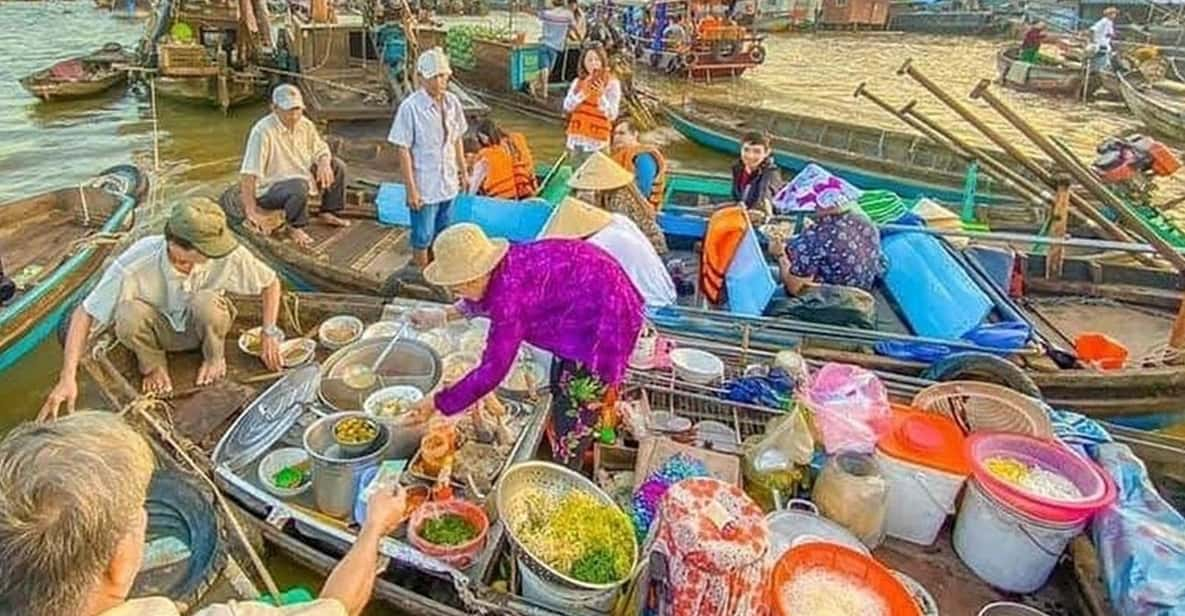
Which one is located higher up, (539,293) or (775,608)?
(539,293)

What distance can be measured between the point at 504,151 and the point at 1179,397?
5.25 m

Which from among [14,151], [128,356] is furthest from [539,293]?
[14,151]

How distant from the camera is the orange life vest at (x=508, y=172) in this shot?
6.70 m

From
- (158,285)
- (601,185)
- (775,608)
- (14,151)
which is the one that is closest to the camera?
(775,608)

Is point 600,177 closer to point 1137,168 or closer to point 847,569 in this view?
point 847,569

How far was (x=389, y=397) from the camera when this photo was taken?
3863mm

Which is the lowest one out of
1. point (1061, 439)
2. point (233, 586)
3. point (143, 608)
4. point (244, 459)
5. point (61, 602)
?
point (233, 586)

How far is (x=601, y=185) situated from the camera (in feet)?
18.0

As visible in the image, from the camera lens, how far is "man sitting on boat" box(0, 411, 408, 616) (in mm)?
1275

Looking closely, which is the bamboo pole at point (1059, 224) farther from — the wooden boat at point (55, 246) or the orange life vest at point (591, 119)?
the wooden boat at point (55, 246)

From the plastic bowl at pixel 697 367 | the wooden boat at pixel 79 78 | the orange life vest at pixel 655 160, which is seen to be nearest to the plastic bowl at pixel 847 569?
the plastic bowl at pixel 697 367

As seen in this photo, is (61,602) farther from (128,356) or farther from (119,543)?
(128,356)

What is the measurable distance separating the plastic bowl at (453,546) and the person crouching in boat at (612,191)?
2877 mm

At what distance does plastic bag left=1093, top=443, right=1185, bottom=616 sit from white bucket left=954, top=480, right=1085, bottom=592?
0.14m
